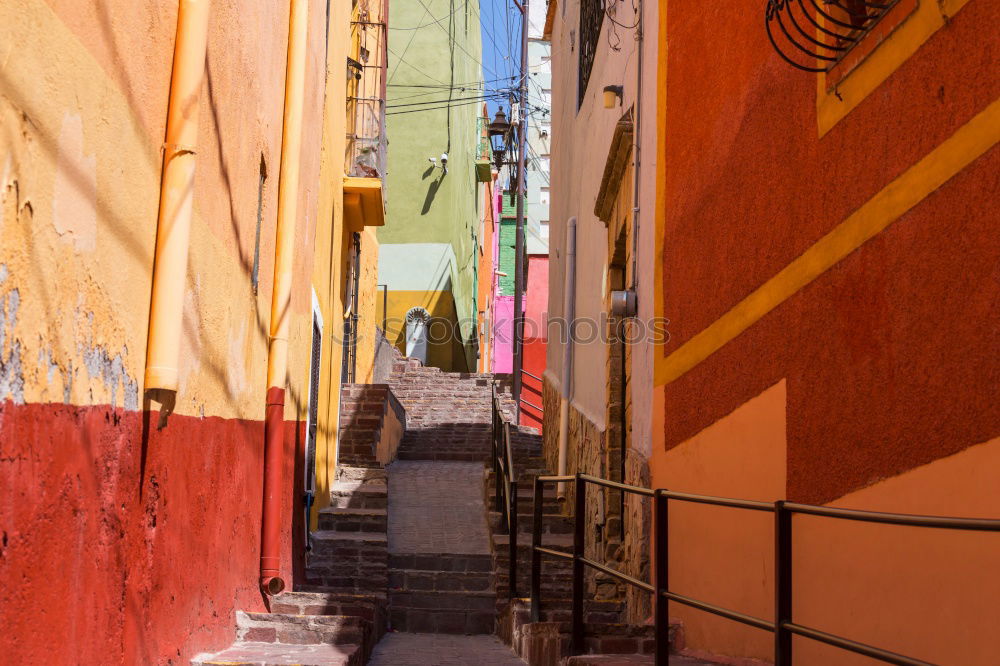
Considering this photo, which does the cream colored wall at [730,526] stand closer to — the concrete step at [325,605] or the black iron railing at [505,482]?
the black iron railing at [505,482]

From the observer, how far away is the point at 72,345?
10.9 feet

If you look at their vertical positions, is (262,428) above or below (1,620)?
above

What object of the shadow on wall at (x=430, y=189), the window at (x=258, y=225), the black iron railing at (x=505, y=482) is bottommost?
the black iron railing at (x=505, y=482)

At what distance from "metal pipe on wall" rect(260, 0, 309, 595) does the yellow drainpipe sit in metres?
2.82

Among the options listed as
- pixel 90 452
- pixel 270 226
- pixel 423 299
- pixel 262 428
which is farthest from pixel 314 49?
pixel 423 299

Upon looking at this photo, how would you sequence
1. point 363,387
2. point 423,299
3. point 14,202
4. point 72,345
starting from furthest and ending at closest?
point 423,299 → point 363,387 → point 72,345 → point 14,202

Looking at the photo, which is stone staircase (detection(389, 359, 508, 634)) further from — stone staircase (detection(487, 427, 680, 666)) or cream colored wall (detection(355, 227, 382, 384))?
cream colored wall (detection(355, 227, 382, 384))

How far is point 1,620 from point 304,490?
6.08 metres

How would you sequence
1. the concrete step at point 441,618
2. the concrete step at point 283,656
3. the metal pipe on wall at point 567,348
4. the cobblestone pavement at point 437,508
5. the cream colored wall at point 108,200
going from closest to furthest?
the cream colored wall at point 108,200 → the concrete step at point 283,656 → the concrete step at point 441,618 → the cobblestone pavement at point 437,508 → the metal pipe on wall at point 567,348

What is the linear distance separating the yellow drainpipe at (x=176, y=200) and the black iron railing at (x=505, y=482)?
3729mm

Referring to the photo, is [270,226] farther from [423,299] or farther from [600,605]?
[423,299]

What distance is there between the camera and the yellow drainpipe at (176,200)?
4.16 metres

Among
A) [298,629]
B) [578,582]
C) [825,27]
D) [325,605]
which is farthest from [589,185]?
[825,27]

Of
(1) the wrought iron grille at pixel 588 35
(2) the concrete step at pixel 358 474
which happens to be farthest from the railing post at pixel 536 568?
(1) the wrought iron grille at pixel 588 35
